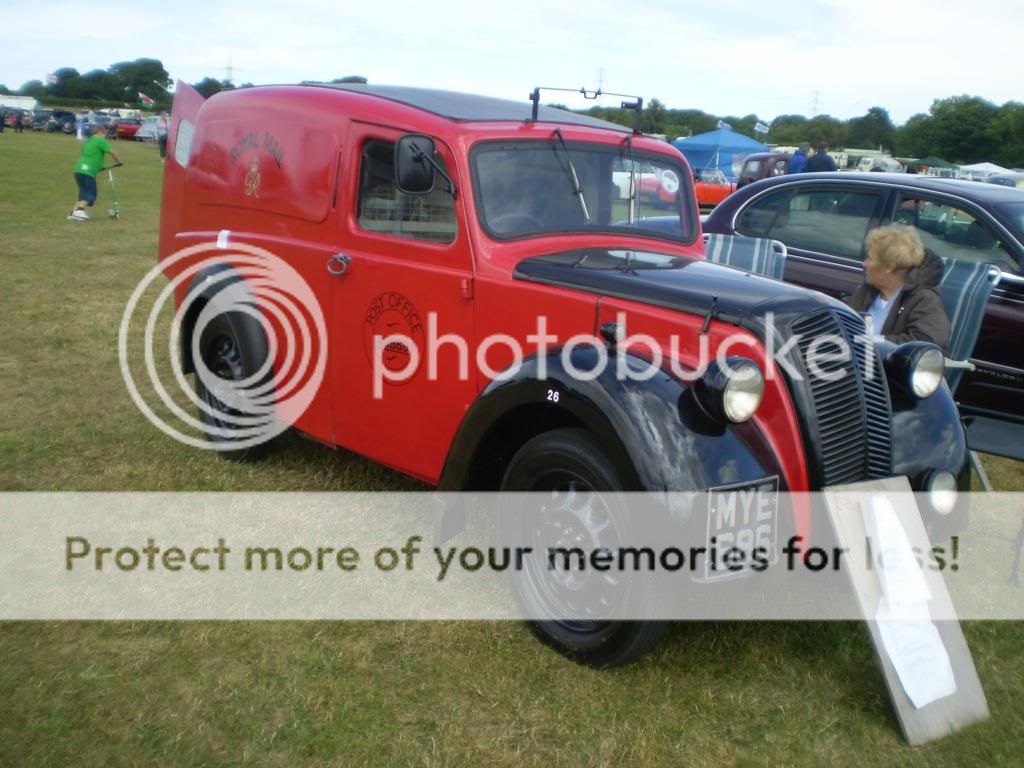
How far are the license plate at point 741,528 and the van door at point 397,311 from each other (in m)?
1.28

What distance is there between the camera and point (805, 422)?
320 cm

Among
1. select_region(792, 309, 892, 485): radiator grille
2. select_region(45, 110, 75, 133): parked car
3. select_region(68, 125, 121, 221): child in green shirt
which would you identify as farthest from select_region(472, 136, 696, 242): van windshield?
select_region(45, 110, 75, 133): parked car

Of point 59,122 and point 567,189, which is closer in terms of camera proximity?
point 567,189

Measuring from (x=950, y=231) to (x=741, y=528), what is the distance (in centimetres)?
Result: 423

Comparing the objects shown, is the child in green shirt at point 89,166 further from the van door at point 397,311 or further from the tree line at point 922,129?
the tree line at point 922,129

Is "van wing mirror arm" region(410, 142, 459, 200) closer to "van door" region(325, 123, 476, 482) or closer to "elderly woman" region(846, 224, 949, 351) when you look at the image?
"van door" region(325, 123, 476, 482)

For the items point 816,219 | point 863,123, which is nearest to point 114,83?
point 863,123

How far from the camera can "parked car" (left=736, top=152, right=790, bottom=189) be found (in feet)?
66.0

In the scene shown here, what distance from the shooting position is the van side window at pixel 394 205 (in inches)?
152

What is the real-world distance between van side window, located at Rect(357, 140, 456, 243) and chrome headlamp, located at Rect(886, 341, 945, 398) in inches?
72.2

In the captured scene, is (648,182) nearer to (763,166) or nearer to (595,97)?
(595,97)

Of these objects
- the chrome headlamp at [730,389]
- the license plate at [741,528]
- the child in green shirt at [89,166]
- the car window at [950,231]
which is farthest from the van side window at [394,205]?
the child in green shirt at [89,166]

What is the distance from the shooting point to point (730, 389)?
2.97 m

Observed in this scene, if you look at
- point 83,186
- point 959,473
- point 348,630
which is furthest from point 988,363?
point 83,186
